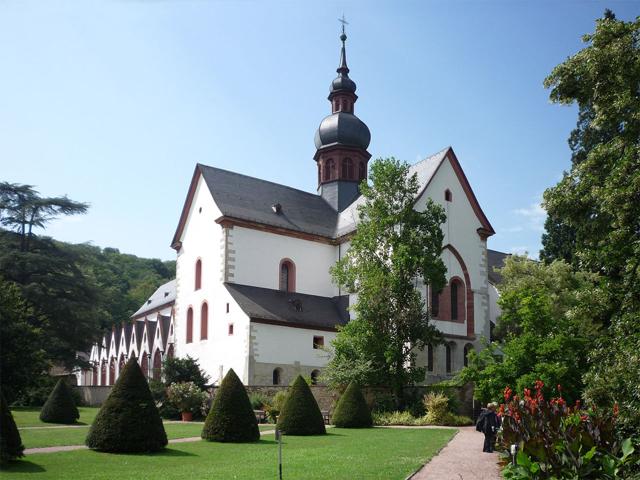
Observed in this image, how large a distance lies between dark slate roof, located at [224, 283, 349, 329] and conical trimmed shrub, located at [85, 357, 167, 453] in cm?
1786

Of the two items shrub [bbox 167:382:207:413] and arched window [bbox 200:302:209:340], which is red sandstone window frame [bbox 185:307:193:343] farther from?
shrub [bbox 167:382:207:413]

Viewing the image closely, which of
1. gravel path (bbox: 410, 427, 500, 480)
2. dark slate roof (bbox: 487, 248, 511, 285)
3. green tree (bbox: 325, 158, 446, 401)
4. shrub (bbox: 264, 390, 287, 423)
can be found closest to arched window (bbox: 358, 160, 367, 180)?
dark slate roof (bbox: 487, 248, 511, 285)

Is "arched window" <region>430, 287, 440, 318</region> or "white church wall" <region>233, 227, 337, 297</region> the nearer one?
"arched window" <region>430, 287, 440, 318</region>

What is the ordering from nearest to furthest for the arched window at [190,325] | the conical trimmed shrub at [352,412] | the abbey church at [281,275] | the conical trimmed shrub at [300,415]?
the conical trimmed shrub at [300,415]
the conical trimmed shrub at [352,412]
the abbey church at [281,275]
the arched window at [190,325]

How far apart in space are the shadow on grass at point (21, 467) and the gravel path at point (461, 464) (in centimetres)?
780

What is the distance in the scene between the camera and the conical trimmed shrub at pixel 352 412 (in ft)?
85.8

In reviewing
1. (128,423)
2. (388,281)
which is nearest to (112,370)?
(388,281)

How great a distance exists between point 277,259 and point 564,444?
29.6m

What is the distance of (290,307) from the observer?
38.8 meters

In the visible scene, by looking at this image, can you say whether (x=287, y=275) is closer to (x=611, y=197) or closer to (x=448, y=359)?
(x=448, y=359)

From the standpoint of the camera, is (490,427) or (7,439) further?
(490,427)

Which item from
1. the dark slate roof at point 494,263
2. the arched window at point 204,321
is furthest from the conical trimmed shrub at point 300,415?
the dark slate roof at point 494,263

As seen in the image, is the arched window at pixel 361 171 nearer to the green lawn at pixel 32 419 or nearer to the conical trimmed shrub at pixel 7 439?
the green lawn at pixel 32 419

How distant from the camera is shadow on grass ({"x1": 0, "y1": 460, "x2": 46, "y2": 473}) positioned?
13.4 metres
